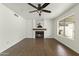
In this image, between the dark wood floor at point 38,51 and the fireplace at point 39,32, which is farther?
the fireplace at point 39,32

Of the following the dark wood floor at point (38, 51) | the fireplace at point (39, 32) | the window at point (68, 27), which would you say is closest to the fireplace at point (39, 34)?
the fireplace at point (39, 32)

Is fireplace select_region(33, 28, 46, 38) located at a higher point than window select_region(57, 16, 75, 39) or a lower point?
lower

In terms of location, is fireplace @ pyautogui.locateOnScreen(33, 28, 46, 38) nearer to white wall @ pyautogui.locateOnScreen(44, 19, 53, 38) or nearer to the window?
white wall @ pyautogui.locateOnScreen(44, 19, 53, 38)

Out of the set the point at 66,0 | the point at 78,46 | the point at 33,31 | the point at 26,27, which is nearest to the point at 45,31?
the point at 33,31

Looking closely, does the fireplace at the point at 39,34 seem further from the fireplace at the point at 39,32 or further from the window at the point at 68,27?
the window at the point at 68,27

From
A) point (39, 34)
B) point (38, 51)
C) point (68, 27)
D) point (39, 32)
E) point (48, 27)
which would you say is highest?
point (68, 27)

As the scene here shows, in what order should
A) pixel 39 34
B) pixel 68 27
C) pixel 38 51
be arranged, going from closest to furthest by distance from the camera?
pixel 38 51 → pixel 68 27 → pixel 39 34

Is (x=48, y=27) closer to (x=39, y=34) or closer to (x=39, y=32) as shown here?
(x=39, y=32)

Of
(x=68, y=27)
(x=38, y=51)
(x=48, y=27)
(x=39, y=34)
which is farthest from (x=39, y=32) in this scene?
(x=38, y=51)

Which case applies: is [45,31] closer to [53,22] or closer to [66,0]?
[53,22]

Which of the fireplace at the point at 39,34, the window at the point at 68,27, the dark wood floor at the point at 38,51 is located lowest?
the dark wood floor at the point at 38,51

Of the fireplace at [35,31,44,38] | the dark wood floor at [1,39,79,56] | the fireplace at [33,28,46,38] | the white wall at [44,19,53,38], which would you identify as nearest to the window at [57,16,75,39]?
the dark wood floor at [1,39,79,56]

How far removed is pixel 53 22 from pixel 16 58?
416 inches

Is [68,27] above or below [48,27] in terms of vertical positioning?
above
